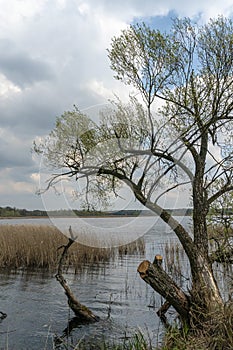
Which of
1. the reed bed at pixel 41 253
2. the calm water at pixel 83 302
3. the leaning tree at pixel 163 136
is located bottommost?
the calm water at pixel 83 302

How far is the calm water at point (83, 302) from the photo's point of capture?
7102mm

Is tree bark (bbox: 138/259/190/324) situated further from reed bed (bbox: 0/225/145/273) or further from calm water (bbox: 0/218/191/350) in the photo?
reed bed (bbox: 0/225/145/273)

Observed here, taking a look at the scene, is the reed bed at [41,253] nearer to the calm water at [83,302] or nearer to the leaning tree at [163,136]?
the calm water at [83,302]

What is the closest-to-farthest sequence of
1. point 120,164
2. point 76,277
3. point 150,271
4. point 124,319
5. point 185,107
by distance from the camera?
point 150,271 < point 185,107 < point 120,164 < point 124,319 < point 76,277

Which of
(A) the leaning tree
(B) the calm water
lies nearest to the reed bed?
(B) the calm water

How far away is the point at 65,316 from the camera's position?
8406 millimetres

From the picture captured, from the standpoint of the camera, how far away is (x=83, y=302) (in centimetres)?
977

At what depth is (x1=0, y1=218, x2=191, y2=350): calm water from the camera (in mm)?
7102

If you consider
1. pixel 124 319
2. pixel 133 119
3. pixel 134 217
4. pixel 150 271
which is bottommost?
pixel 124 319

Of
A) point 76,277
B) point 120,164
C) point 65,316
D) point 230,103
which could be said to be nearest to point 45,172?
point 120,164

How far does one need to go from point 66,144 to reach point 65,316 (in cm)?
394

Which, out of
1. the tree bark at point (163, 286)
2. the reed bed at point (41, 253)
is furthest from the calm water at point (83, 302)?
the reed bed at point (41, 253)

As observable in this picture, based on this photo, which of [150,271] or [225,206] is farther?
[225,206]

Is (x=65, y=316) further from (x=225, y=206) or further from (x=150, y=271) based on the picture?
(x=225, y=206)
